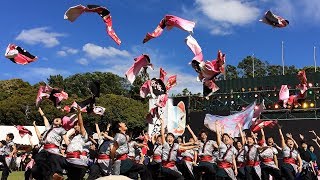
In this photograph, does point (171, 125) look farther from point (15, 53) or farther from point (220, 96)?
point (15, 53)

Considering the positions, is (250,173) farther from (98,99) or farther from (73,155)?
(98,99)

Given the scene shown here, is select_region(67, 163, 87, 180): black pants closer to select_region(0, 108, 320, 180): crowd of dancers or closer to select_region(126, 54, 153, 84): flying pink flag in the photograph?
select_region(0, 108, 320, 180): crowd of dancers

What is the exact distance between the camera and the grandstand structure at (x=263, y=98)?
2284cm

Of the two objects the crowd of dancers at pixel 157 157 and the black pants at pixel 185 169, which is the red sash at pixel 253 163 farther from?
the black pants at pixel 185 169

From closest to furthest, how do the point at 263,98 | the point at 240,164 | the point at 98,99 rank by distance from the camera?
→ the point at 240,164 → the point at 263,98 → the point at 98,99

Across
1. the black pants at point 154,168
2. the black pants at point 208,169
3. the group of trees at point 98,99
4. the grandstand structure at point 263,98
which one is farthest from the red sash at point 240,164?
the group of trees at point 98,99

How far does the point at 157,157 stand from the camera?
1273 cm

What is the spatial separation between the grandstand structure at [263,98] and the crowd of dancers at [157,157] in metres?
8.41

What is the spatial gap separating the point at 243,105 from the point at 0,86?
3894 cm

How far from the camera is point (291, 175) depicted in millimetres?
12992

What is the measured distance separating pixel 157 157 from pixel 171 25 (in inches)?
199

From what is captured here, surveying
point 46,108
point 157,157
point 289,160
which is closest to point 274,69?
point 46,108

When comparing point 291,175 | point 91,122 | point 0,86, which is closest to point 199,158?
point 291,175

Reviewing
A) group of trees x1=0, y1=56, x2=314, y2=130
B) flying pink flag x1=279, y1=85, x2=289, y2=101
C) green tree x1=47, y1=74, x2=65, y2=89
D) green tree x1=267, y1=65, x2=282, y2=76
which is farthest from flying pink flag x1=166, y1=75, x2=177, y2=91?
green tree x1=47, y1=74, x2=65, y2=89
